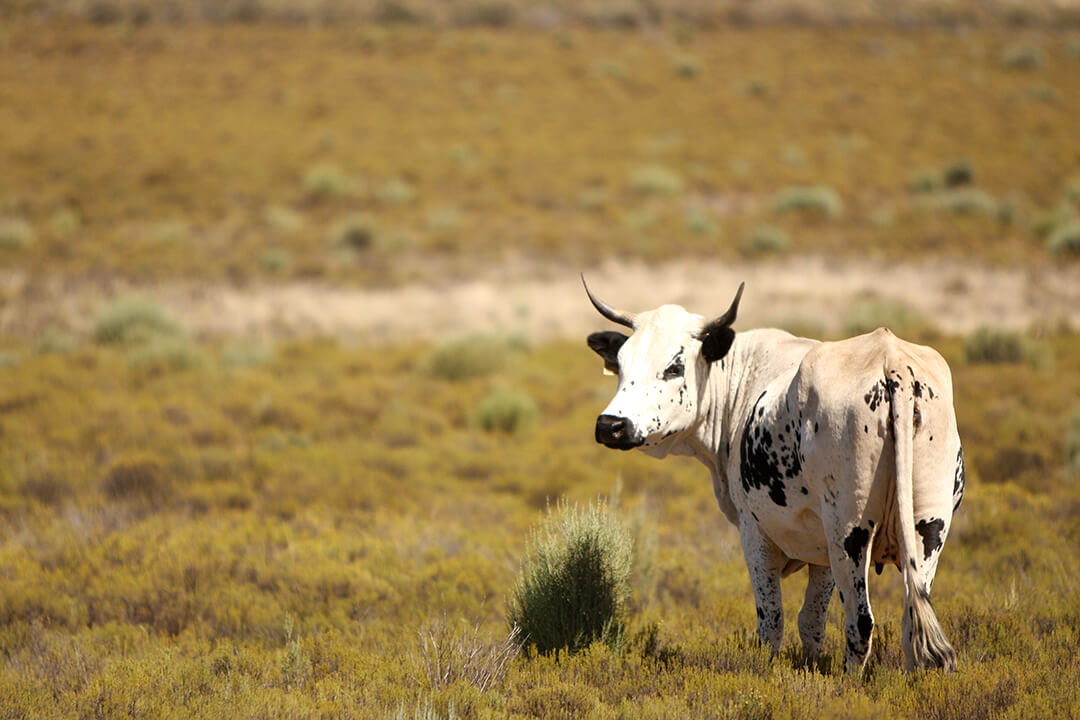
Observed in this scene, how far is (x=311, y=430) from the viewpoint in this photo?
10117 mm

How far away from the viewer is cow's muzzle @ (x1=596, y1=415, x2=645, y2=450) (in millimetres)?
3904

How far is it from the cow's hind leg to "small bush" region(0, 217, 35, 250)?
21517 millimetres

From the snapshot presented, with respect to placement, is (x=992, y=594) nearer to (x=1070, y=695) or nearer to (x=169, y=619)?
(x=1070, y=695)

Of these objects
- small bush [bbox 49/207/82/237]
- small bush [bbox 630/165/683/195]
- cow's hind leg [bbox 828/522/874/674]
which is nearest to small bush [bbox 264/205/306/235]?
small bush [bbox 49/207/82/237]

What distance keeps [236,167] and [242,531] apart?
21412 millimetres

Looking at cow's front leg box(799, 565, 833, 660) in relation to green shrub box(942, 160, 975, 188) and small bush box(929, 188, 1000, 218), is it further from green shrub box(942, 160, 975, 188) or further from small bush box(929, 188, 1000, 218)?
green shrub box(942, 160, 975, 188)

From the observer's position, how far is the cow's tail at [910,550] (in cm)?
332

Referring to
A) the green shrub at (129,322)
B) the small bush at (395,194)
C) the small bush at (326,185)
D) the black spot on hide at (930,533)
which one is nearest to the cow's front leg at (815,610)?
the black spot on hide at (930,533)

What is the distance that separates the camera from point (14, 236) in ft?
65.5

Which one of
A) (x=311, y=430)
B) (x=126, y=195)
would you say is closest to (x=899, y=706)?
(x=311, y=430)

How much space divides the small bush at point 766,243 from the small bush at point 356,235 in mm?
9282

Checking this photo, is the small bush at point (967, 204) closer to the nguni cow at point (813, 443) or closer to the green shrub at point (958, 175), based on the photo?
the green shrub at point (958, 175)

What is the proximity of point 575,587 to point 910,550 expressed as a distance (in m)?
2.05

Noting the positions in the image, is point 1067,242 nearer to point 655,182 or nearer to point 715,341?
point 655,182
